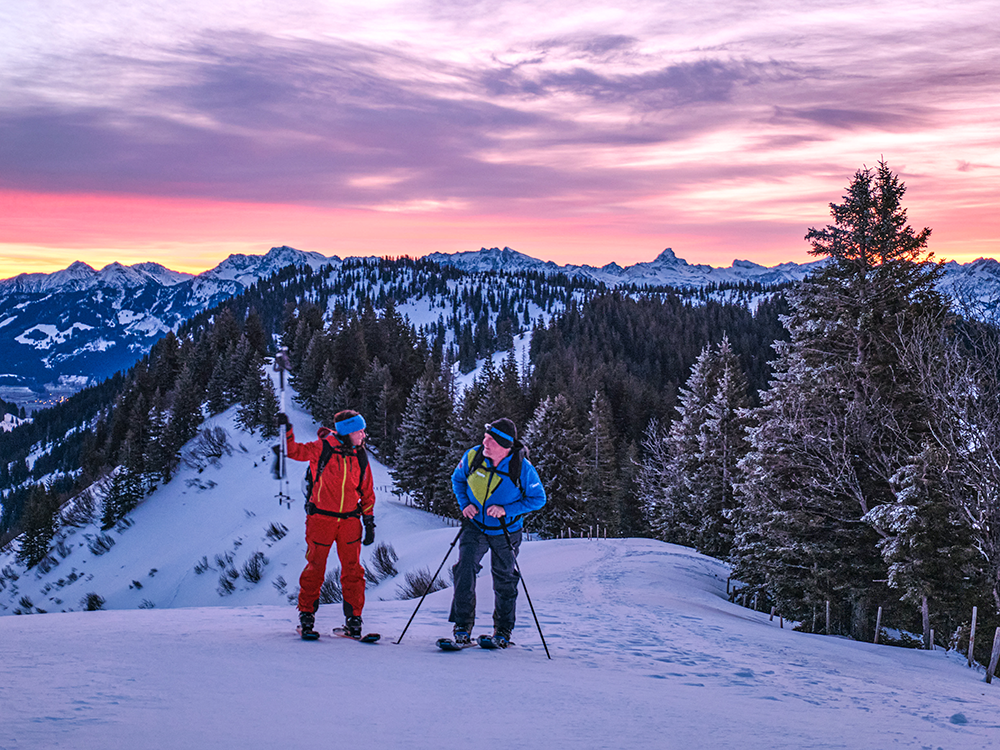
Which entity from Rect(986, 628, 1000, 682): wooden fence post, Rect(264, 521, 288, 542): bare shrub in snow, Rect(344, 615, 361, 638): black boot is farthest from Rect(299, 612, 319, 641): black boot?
Rect(264, 521, 288, 542): bare shrub in snow

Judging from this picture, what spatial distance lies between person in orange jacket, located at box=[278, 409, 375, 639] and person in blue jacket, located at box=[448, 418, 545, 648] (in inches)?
42.3

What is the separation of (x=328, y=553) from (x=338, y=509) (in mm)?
Answer: 472

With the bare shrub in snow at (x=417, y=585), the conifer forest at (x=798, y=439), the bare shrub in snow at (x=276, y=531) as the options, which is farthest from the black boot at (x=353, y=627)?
the bare shrub in snow at (x=276, y=531)

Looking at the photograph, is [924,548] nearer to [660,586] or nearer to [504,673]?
[660,586]

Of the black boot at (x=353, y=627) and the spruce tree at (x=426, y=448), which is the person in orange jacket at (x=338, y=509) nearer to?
the black boot at (x=353, y=627)

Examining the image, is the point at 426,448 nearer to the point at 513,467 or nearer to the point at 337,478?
the point at 337,478

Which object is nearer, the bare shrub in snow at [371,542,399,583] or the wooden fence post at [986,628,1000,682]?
the wooden fence post at [986,628,1000,682]

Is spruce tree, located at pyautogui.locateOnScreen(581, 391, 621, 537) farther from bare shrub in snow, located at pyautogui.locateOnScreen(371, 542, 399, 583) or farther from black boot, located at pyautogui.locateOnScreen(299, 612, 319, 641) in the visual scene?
black boot, located at pyautogui.locateOnScreen(299, 612, 319, 641)

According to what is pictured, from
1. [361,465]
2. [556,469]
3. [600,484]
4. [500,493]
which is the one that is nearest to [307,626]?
[361,465]

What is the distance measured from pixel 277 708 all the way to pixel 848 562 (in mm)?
16112

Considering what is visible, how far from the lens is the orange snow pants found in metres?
7.16

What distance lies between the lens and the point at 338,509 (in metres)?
7.20

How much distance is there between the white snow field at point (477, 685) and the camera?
4.27 m

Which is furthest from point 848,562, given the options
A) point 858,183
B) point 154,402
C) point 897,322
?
point 154,402
